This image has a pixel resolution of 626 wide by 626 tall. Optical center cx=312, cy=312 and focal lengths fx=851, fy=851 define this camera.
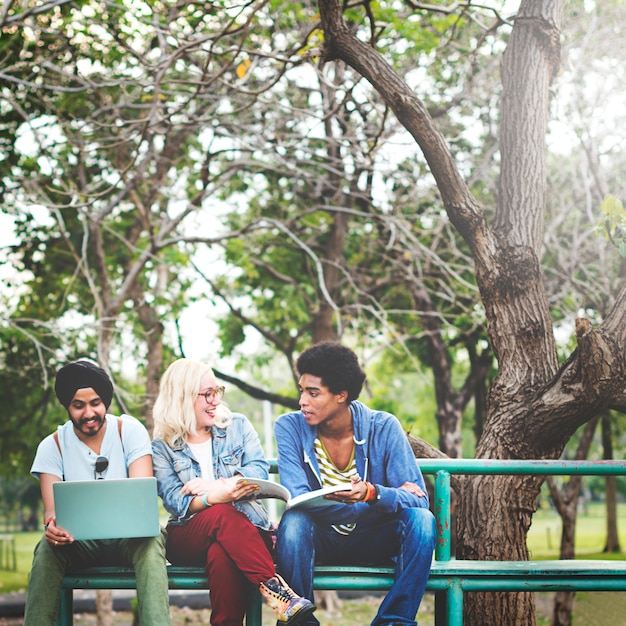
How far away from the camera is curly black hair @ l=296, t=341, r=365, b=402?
3828mm

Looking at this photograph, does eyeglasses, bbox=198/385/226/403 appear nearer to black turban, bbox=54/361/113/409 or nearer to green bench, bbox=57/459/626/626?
black turban, bbox=54/361/113/409

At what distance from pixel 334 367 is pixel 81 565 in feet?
4.62

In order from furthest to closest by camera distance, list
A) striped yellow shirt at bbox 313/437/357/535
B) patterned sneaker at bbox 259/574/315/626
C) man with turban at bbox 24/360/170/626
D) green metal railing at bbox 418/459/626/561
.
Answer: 1. striped yellow shirt at bbox 313/437/357/535
2. green metal railing at bbox 418/459/626/561
3. man with turban at bbox 24/360/170/626
4. patterned sneaker at bbox 259/574/315/626

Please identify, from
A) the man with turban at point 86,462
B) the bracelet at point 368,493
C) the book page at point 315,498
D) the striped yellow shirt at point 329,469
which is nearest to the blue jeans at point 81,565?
the man with turban at point 86,462

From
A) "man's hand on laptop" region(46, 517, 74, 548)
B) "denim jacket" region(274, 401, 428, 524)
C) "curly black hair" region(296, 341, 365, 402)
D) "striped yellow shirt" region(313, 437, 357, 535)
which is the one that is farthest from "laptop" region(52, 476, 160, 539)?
"curly black hair" region(296, 341, 365, 402)

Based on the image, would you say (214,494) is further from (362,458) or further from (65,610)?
(65,610)

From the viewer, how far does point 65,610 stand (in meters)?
3.76

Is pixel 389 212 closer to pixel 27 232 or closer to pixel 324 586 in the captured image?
pixel 27 232

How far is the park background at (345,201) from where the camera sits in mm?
4484

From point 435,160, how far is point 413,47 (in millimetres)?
4266

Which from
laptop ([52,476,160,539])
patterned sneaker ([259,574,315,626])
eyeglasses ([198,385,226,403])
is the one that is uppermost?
eyeglasses ([198,385,226,403])

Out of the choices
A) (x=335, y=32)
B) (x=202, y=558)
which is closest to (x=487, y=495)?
(x=202, y=558)

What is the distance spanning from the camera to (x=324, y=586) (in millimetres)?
3572

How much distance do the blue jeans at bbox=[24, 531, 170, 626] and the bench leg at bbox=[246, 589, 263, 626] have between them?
35 cm
